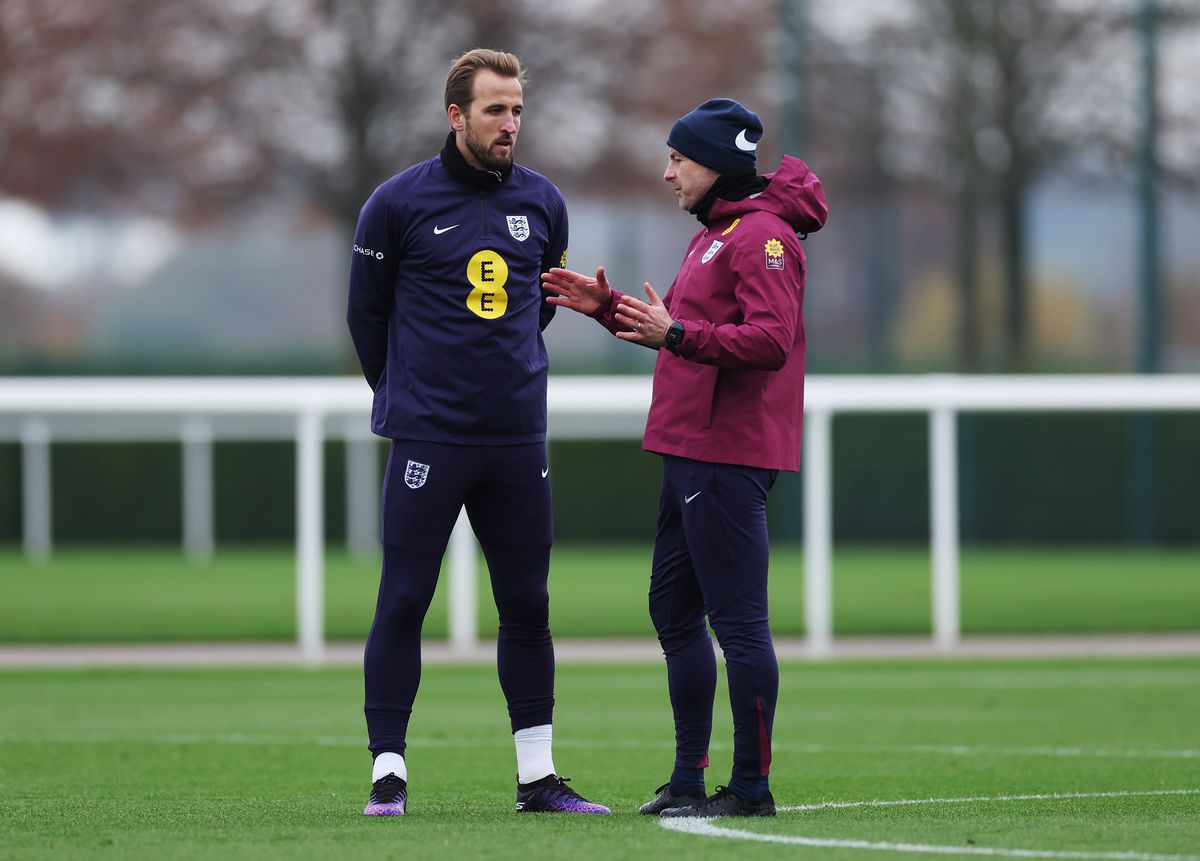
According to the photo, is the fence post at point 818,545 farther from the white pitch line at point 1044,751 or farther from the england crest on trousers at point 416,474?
the england crest on trousers at point 416,474

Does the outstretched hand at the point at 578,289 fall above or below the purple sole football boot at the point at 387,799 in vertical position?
above

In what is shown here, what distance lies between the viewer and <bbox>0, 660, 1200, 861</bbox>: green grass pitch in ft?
16.9

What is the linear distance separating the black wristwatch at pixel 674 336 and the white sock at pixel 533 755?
129cm

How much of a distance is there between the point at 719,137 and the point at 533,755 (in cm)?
191

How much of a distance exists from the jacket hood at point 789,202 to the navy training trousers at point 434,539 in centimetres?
91

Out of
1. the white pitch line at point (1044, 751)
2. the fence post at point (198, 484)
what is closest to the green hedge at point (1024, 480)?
the fence post at point (198, 484)

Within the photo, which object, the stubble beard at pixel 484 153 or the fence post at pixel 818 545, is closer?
the stubble beard at pixel 484 153

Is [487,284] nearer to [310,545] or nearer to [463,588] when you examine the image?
[310,545]

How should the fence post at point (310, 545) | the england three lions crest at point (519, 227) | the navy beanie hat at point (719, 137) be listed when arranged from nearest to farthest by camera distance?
the navy beanie hat at point (719, 137) < the england three lions crest at point (519, 227) < the fence post at point (310, 545)

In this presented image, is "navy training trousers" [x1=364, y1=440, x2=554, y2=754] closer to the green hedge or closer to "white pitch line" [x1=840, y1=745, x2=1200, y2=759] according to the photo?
"white pitch line" [x1=840, y1=745, x2=1200, y2=759]

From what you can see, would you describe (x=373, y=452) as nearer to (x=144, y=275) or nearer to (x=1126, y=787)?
(x=144, y=275)

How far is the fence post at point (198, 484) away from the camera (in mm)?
21719

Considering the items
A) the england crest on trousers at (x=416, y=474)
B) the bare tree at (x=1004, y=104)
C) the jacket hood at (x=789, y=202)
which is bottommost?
the england crest on trousers at (x=416, y=474)

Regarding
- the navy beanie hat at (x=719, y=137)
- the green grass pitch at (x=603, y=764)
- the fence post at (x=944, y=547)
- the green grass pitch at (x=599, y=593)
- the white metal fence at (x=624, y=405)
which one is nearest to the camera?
Answer: the green grass pitch at (x=603, y=764)
